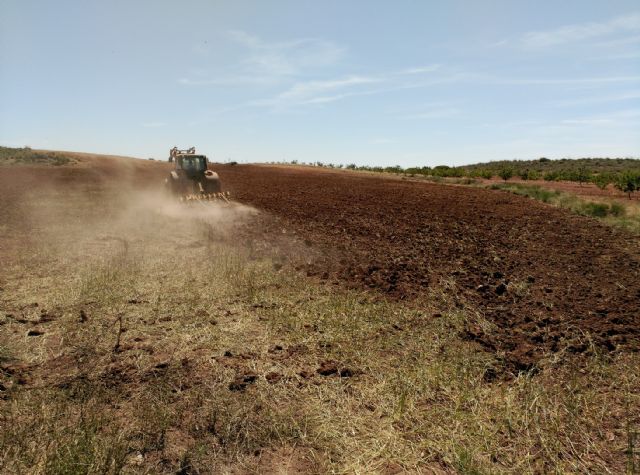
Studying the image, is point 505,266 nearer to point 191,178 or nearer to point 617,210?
point 617,210

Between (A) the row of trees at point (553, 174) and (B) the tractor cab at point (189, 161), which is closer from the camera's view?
(B) the tractor cab at point (189, 161)

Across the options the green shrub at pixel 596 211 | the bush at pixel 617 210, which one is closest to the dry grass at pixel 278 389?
the green shrub at pixel 596 211

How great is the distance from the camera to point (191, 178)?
18172 millimetres

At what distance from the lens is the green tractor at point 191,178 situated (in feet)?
58.6

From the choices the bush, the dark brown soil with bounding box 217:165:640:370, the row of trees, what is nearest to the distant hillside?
the dark brown soil with bounding box 217:165:640:370

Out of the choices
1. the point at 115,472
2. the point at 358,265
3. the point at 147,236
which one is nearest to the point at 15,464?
the point at 115,472

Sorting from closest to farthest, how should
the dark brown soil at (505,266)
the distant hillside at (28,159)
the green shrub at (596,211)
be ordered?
1. the dark brown soil at (505,266)
2. the green shrub at (596,211)
3. the distant hillside at (28,159)

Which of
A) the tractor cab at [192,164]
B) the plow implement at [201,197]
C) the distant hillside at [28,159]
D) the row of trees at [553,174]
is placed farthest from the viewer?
the distant hillside at [28,159]

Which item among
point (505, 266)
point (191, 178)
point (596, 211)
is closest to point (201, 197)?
point (191, 178)

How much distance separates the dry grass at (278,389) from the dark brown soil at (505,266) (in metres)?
0.47

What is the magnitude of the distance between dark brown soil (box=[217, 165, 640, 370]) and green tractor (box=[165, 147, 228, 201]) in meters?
2.94

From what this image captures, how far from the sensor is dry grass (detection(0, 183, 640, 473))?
3.42m

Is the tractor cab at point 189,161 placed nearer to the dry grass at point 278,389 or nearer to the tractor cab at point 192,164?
the tractor cab at point 192,164

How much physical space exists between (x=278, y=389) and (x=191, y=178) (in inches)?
606
